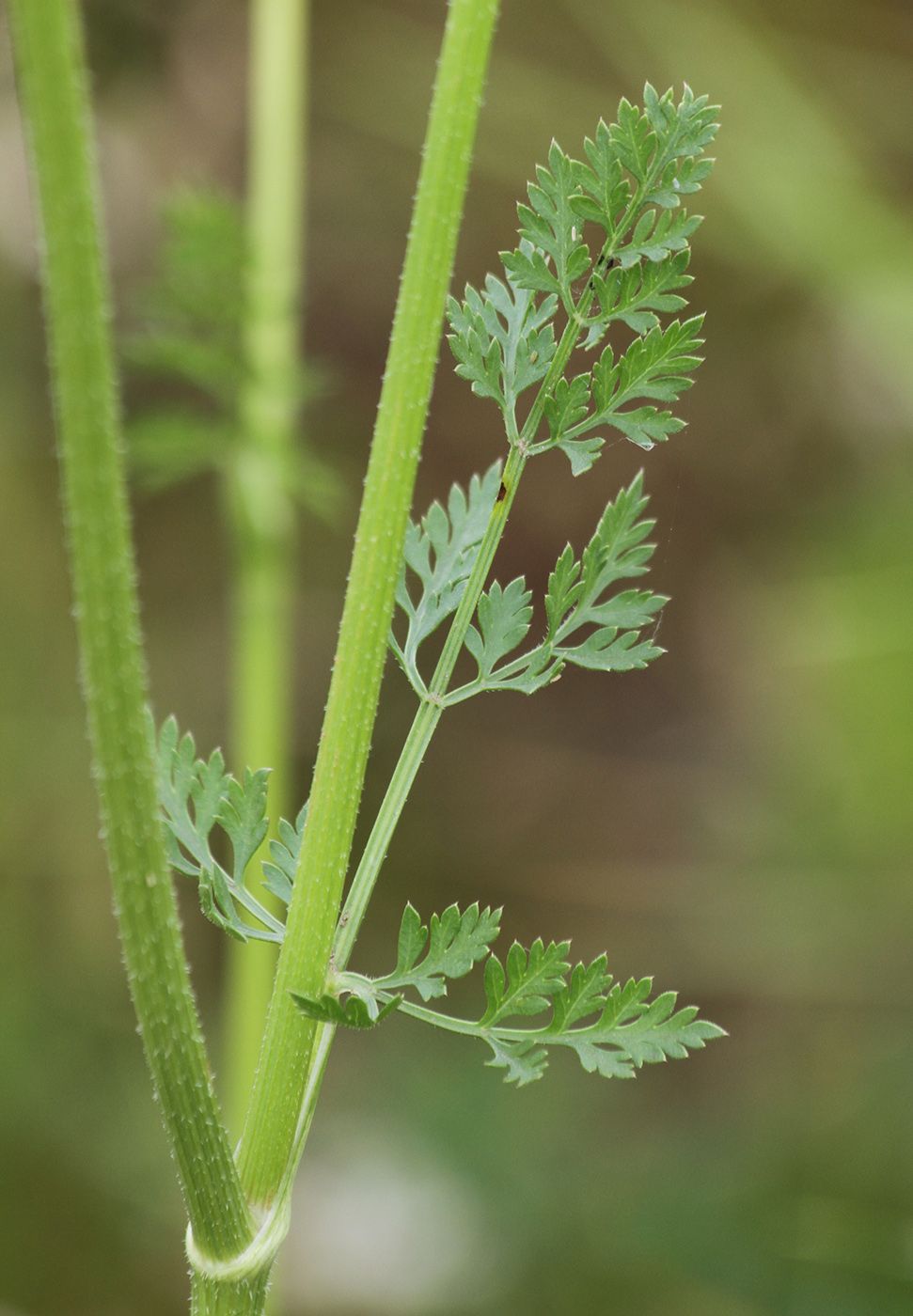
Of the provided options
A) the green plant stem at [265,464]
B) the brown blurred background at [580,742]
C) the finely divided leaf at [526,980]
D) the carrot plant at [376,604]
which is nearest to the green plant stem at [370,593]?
the carrot plant at [376,604]

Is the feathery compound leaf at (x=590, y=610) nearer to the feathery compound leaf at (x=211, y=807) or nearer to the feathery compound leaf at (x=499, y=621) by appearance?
the feathery compound leaf at (x=499, y=621)

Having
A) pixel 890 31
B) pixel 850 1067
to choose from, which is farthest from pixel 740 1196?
pixel 890 31

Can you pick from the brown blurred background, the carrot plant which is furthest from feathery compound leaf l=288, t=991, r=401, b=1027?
the brown blurred background

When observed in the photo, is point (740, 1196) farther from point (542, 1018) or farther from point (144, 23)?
point (144, 23)

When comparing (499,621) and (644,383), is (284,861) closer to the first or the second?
(499,621)

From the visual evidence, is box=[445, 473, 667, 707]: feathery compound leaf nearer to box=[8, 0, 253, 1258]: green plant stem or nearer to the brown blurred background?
box=[8, 0, 253, 1258]: green plant stem

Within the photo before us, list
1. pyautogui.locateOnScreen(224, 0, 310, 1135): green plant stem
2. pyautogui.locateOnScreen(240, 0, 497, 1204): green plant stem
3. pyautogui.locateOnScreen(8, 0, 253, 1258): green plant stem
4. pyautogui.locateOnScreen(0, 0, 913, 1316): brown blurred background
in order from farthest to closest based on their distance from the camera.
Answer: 1. pyautogui.locateOnScreen(0, 0, 913, 1316): brown blurred background
2. pyautogui.locateOnScreen(224, 0, 310, 1135): green plant stem
3. pyautogui.locateOnScreen(240, 0, 497, 1204): green plant stem
4. pyautogui.locateOnScreen(8, 0, 253, 1258): green plant stem
